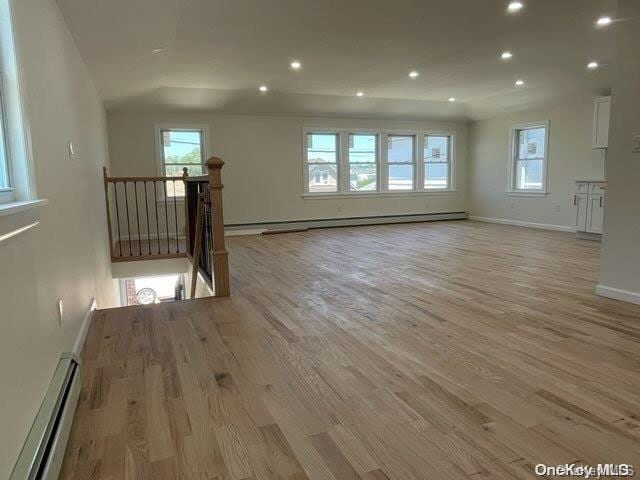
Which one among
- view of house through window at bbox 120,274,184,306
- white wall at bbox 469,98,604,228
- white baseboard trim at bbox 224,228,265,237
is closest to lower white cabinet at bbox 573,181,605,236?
white wall at bbox 469,98,604,228

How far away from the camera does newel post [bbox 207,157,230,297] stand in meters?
3.68

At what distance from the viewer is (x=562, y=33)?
15.8ft

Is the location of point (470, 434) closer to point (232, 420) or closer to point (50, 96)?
point (232, 420)

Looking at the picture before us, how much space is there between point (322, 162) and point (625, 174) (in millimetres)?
6306

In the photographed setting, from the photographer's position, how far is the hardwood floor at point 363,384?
1.59 m

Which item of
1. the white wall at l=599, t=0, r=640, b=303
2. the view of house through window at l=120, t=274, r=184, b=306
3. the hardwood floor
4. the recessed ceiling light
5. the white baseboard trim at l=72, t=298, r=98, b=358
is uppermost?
the recessed ceiling light

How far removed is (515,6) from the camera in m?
3.99

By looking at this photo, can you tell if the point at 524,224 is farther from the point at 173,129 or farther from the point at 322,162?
the point at 173,129

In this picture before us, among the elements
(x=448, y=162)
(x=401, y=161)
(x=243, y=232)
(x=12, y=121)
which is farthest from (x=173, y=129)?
(x=12, y=121)

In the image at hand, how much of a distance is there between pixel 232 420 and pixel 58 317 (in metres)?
1.01

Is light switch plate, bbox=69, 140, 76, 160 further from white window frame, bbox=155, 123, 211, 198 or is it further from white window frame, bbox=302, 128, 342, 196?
white window frame, bbox=302, 128, 342, 196

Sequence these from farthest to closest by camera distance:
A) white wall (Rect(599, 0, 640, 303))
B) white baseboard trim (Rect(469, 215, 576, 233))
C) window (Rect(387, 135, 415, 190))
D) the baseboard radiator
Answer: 1. window (Rect(387, 135, 415, 190))
2. white baseboard trim (Rect(469, 215, 576, 233))
3. white wall (Rect(599, 0, 640, 303))
4. the baseboard radiator

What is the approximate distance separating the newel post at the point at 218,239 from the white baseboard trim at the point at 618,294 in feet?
10.1

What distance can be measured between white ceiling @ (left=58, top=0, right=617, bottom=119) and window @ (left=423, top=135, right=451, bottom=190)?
163cm
